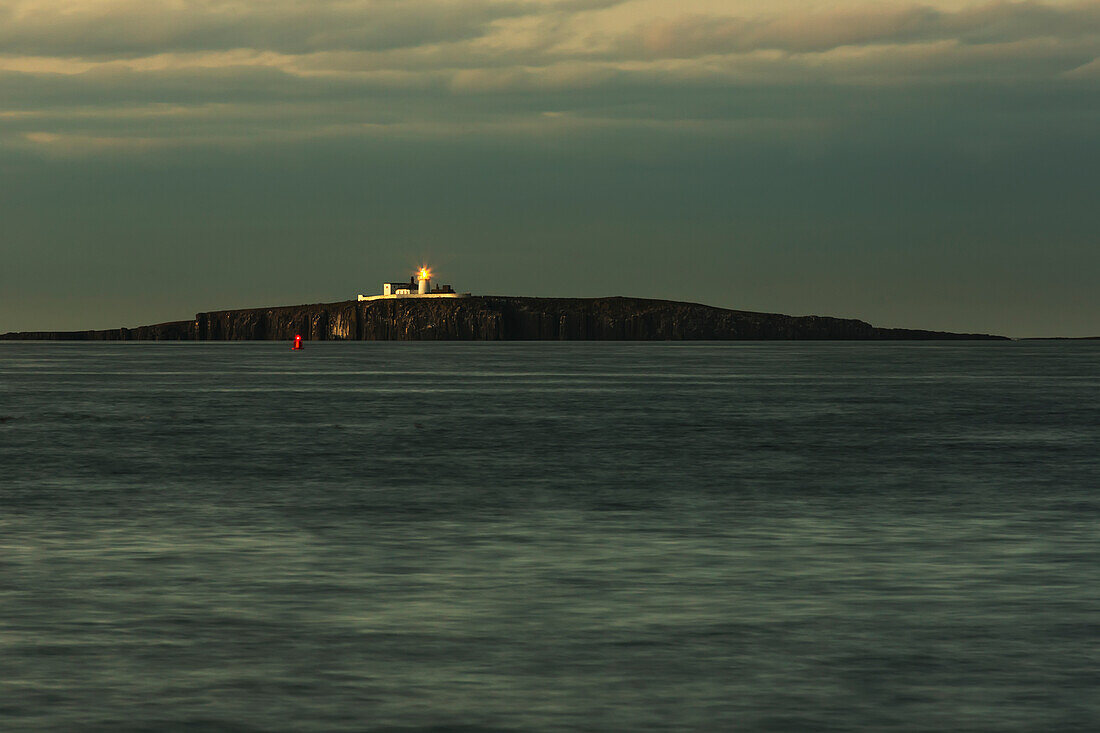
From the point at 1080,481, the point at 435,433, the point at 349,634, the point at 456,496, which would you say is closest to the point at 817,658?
the point at 349,634

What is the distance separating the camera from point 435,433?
43781mm

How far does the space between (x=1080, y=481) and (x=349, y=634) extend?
20.2 meters

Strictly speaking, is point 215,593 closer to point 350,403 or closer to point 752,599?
point 752,599

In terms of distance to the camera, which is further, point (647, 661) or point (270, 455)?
point (270, 455)

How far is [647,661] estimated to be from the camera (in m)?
11.1

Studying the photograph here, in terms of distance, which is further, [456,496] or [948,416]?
[948,416]

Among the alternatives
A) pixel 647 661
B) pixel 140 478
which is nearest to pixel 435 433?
pixel 140 478

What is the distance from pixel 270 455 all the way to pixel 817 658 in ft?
82.3

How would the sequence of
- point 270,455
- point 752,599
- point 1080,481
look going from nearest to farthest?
point 752,599 → point 1080,481 → point 270,455

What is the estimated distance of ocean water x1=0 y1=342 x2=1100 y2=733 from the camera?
32.7ft

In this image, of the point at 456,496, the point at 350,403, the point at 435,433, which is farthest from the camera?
the point at 350,403

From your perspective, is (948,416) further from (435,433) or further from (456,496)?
(456,496)

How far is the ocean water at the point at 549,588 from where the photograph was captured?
32.7 ft

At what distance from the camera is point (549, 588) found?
14.8 m
